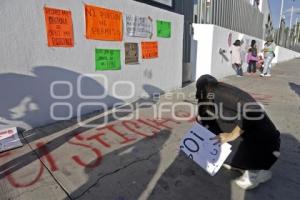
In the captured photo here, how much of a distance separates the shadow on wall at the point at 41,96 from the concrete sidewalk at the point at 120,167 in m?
0.24

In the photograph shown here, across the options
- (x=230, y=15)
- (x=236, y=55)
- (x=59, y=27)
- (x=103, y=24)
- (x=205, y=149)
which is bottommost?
(x=205, y=149)

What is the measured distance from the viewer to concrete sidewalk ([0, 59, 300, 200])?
2.46 metres

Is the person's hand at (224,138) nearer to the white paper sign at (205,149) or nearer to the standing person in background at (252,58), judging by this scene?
the white paper sign at (205,149)

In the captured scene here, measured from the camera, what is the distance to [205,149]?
261cm

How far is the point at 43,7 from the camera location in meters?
3.76

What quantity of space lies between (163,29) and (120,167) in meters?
4.60

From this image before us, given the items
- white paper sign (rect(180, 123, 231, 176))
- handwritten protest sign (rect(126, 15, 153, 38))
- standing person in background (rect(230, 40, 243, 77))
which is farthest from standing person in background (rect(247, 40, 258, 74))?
white paper sign (rect(180, 123, 231, 176))

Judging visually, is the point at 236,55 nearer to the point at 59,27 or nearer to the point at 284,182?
the point at 59,27

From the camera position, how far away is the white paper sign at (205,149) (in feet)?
8.09

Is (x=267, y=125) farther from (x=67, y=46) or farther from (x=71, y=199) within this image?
(x=67, y=46)

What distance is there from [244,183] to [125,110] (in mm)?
3106

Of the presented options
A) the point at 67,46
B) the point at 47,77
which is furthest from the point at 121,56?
the point at 47,77

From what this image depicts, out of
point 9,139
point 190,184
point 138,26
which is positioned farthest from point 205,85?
point 138,26

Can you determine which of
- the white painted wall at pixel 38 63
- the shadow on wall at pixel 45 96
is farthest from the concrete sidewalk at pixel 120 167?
the white painted wall at pixel 38 63
